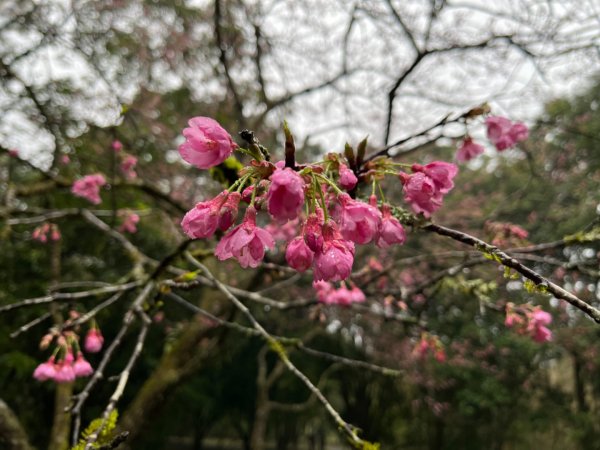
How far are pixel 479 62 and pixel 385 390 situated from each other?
1048 centimetres

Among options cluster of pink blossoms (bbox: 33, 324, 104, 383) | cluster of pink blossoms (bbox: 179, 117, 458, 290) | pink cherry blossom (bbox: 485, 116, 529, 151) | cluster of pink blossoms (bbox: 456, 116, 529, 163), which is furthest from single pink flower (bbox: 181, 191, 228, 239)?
cluster of pink blossoms (bbox: 33, 324, 104, 383)

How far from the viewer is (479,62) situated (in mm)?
5168

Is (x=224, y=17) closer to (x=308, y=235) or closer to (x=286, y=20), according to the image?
(x=286, y=20)

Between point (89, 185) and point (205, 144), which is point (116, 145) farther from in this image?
point (205, 144)

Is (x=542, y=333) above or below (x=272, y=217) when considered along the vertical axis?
above

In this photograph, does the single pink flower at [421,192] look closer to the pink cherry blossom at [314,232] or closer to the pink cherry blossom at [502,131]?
the pink cherry blossom at [314,232]

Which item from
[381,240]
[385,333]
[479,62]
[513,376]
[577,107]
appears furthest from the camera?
[385,333]

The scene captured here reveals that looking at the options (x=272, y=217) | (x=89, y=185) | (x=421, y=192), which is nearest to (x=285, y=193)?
(x=272, y=217)

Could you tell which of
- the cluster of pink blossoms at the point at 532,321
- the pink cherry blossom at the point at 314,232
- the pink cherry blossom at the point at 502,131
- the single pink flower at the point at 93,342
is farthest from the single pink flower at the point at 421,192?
the single pink flower at the point at 93,342

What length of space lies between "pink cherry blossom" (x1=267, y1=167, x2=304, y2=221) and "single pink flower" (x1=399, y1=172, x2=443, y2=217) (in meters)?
0.35

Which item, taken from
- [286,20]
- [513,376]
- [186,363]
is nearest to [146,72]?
[286,20]

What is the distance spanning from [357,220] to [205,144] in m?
0.35

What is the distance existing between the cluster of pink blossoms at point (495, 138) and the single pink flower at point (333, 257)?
2.65ft

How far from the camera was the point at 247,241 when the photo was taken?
0.78m
